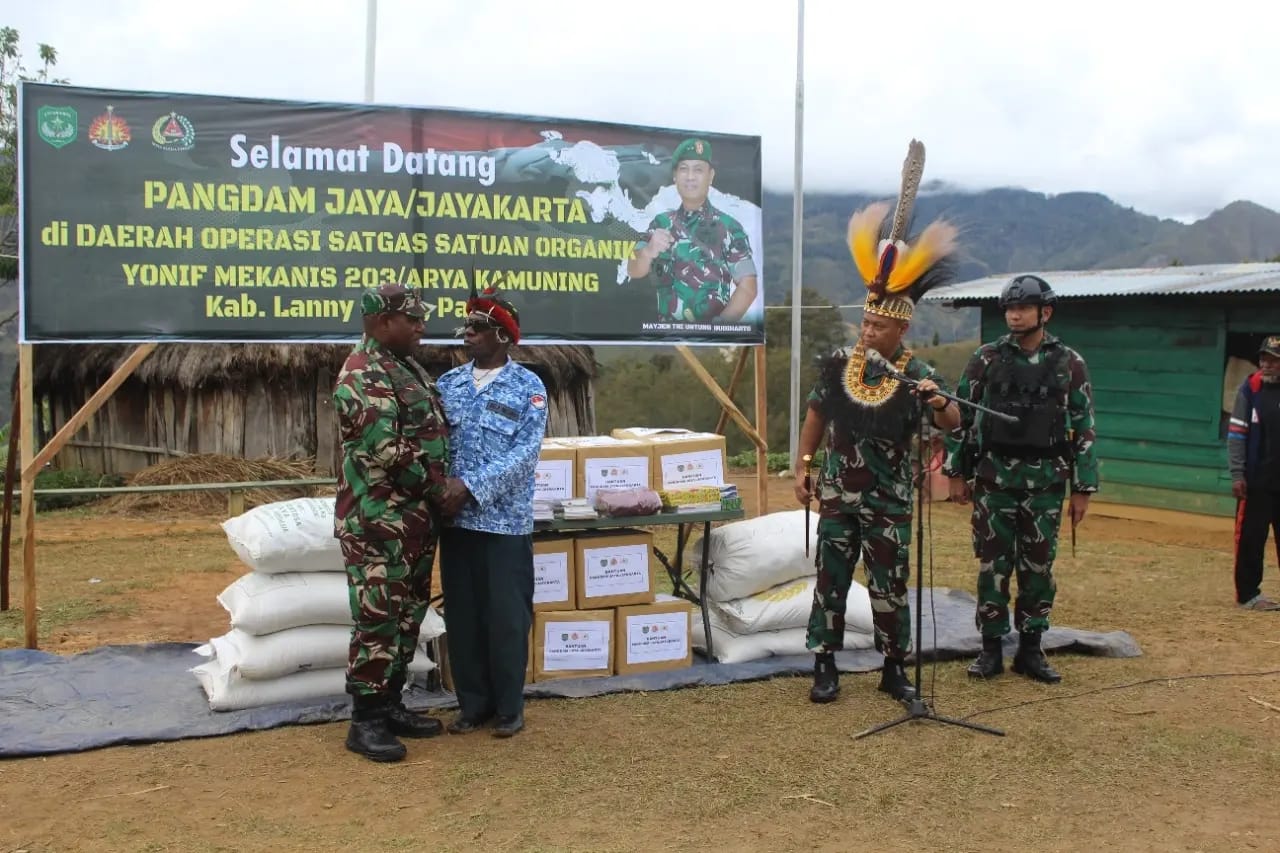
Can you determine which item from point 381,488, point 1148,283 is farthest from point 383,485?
point 1148,283

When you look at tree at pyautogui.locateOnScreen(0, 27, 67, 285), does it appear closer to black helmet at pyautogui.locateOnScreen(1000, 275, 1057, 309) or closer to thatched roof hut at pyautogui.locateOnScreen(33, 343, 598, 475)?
thatched roof hut at pyautogui.locateOnScreen(33, 343, 598, 475)

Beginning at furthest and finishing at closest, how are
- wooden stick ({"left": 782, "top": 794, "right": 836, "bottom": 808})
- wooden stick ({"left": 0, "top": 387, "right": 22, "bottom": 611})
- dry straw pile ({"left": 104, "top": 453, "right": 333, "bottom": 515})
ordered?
dry straw pile ({"left": 104, "top": 453, "right": 333, "bottom": 515}), wooden stick ({"left": 0, "top": 387, "right": 22, "bottom": 611}), wooden stick ({"left": 782, "top": 794, "right": 836, "bottom": 808})

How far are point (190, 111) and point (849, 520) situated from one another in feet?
13.3

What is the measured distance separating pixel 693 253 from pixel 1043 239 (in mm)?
142316

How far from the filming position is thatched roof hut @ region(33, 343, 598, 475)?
14.5 m

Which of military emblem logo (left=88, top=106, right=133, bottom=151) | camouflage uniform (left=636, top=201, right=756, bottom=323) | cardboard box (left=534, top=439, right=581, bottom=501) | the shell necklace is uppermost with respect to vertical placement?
military emblem logo (left=88, top=106, right=133, bottom=151)

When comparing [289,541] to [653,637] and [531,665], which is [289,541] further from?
[653,637]

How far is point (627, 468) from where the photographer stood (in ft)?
19.6

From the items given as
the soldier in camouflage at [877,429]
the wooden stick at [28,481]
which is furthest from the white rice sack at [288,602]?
the soldier in camouflage at [877,429]

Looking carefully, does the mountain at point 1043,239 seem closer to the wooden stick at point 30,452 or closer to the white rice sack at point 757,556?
the white rice sack at point 757,556

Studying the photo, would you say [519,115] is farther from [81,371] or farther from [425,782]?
[81,371]

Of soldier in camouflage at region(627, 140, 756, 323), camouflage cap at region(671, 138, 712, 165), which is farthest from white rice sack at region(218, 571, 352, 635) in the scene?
camouflage cap at region(671, 138, 712, 165)

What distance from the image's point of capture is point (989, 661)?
18.9ft

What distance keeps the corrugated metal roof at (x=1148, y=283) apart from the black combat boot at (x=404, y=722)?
7.90m
